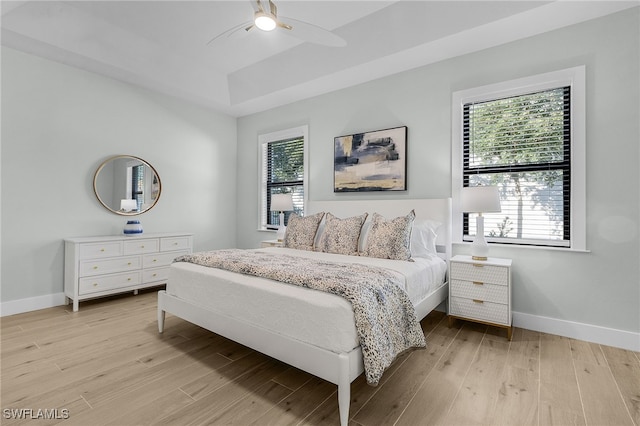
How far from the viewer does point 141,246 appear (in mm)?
3895

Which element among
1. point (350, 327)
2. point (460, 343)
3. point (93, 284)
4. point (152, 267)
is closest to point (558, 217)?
point (460, 343)

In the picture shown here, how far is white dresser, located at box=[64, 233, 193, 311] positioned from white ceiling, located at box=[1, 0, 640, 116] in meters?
2.04

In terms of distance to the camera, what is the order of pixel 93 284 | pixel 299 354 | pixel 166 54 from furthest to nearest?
pixel 166 54, pixel 93 284, pixel 299 354

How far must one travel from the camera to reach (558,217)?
2.85 meters

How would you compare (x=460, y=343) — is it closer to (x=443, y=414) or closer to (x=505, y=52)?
(x=443, y=414)

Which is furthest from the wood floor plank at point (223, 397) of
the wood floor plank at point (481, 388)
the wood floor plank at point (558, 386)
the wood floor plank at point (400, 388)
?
the wood floor plank at point (558, 386)

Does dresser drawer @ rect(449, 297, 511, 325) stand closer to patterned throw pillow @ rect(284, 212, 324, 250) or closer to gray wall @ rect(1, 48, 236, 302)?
Result: patterned throw pillow @ rect(284, 212, 324, 250)

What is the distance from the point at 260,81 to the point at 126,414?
157 inches

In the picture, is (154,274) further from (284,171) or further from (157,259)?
(284,171)

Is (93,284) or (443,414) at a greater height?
(93,284)

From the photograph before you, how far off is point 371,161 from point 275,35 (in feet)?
6.03

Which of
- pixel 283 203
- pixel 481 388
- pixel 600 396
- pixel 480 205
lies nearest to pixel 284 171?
pixel 283 203

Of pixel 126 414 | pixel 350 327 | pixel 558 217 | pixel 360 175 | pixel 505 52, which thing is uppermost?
pixel 505 52

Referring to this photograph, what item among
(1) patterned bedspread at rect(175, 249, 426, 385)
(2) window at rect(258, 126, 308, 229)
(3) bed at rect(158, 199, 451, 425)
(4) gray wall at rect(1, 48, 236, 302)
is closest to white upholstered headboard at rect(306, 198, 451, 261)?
(3) bed at rect(158, 199, 451, 425)
